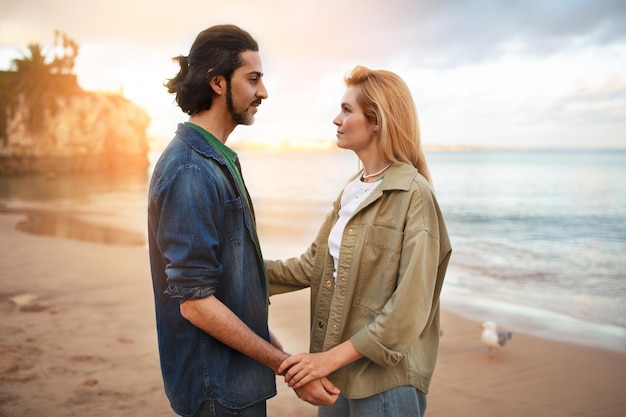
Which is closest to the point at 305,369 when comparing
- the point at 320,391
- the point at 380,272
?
the point at 320,391

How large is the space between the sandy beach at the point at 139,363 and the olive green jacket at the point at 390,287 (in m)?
2.65

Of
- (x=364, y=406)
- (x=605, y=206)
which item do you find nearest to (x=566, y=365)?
(x=364, y=406)

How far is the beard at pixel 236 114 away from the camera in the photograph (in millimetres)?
2172

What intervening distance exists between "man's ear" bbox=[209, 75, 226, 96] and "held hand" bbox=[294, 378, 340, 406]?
1298mm

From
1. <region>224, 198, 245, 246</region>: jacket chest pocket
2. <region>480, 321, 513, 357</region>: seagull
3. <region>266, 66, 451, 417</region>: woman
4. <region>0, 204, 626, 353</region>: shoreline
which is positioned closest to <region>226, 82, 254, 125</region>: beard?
<region>224, 198, 245, 246</region>: jacket chest pocket

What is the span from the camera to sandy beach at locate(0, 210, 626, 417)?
477cm

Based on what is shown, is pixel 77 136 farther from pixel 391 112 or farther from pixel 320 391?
pixel 320 391

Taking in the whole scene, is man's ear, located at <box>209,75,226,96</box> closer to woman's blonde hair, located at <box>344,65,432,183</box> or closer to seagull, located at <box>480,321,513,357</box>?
woman's blonde hair, located at <box>344,65,432,183</box>

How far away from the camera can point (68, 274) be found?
9.38 meters

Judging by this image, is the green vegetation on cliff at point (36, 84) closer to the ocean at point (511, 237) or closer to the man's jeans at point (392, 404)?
the ocean at point (511, 237)

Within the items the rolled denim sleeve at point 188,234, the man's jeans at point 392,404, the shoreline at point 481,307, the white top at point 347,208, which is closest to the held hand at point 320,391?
the man's jeans at point 392,404

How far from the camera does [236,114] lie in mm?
2219

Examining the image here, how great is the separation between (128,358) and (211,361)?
13.7 feet

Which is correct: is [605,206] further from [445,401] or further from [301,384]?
[301,384]
